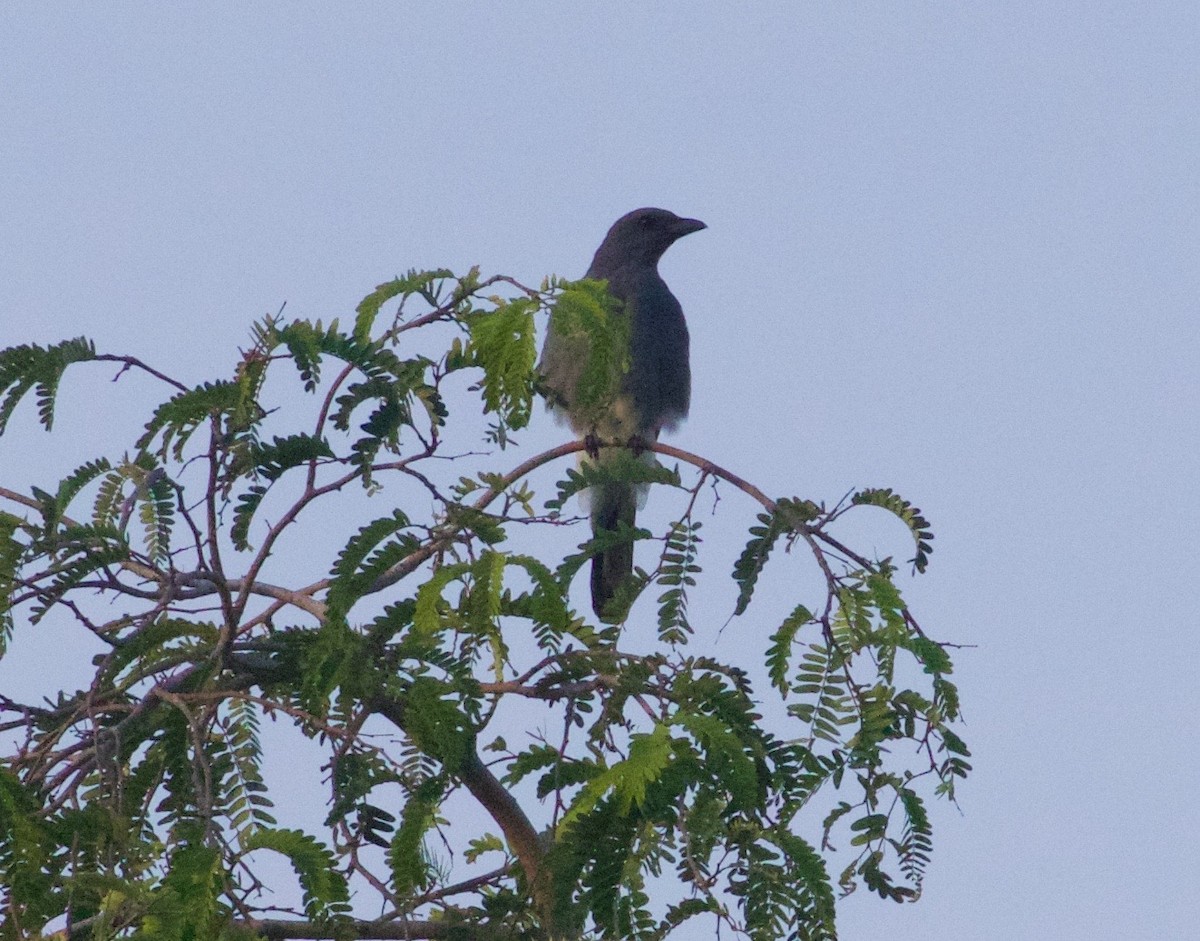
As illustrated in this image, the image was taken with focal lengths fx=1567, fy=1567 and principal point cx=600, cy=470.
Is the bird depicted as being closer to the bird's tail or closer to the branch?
the bird's tail

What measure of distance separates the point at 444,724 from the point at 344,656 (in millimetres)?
244

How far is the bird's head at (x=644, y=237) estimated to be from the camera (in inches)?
→ 334

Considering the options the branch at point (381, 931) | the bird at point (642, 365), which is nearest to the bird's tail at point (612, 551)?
the bird at point (642, 365)

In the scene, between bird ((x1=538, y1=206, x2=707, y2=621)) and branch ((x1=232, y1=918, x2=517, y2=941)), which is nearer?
branch ((x1=232, y1=918, x2=517, y2=941))

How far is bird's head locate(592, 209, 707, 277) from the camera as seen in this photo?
Answer: 848 centimetres

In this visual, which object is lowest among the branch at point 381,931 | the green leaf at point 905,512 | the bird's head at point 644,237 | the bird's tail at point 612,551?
the branch at point 381,931

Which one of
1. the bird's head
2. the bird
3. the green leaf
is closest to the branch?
the green leaf

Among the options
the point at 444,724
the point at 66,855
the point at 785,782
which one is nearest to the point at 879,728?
the point at 785,782

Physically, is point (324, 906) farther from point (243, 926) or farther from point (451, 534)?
point (451, 534)

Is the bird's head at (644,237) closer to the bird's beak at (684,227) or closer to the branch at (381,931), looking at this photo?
the bird's beak at (684,227)

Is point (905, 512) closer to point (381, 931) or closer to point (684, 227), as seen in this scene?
point (381, 931)

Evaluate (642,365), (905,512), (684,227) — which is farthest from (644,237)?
(905,512)

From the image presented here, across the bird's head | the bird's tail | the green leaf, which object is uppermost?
the bird's head

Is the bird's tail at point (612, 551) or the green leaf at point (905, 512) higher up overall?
the bird's tail at point (612, 551)
